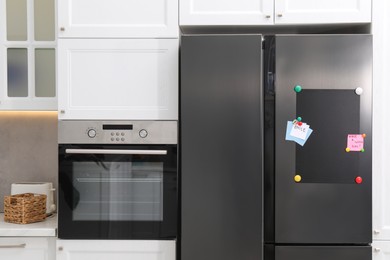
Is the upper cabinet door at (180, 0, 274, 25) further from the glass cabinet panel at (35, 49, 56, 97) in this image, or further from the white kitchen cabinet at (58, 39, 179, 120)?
the glass cabinet panel at (35, 49, 56, 97)

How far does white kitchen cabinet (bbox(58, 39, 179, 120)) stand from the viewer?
2.16 metres

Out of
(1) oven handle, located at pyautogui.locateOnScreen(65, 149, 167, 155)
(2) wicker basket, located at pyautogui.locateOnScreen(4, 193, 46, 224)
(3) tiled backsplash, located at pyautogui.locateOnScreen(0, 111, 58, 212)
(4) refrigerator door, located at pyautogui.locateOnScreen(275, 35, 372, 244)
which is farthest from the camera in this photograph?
(3) tiled backsplash, located at pyautogui.locateOnScreen(0, 111, 58, 212)

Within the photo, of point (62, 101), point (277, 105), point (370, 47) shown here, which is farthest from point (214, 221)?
point (370, 47)

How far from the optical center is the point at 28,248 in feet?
7.20

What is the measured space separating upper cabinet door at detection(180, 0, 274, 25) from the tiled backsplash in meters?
1.18

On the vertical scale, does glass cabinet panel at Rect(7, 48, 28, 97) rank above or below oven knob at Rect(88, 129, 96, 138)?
above

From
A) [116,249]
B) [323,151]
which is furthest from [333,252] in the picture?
[116,249]

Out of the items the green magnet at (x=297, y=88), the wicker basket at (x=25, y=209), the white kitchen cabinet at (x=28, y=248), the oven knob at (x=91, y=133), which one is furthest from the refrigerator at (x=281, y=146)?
the wicker basket at (x=25, y=209)

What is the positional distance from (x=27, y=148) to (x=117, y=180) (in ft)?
3.01

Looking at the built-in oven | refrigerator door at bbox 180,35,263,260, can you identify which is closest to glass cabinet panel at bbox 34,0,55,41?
the built-in oven

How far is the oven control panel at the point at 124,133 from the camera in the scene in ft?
7.06

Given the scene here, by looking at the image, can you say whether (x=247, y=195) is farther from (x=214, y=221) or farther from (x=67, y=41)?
(x=67, y=41)

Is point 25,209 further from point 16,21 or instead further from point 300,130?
point 300,130

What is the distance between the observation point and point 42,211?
2.38 m
